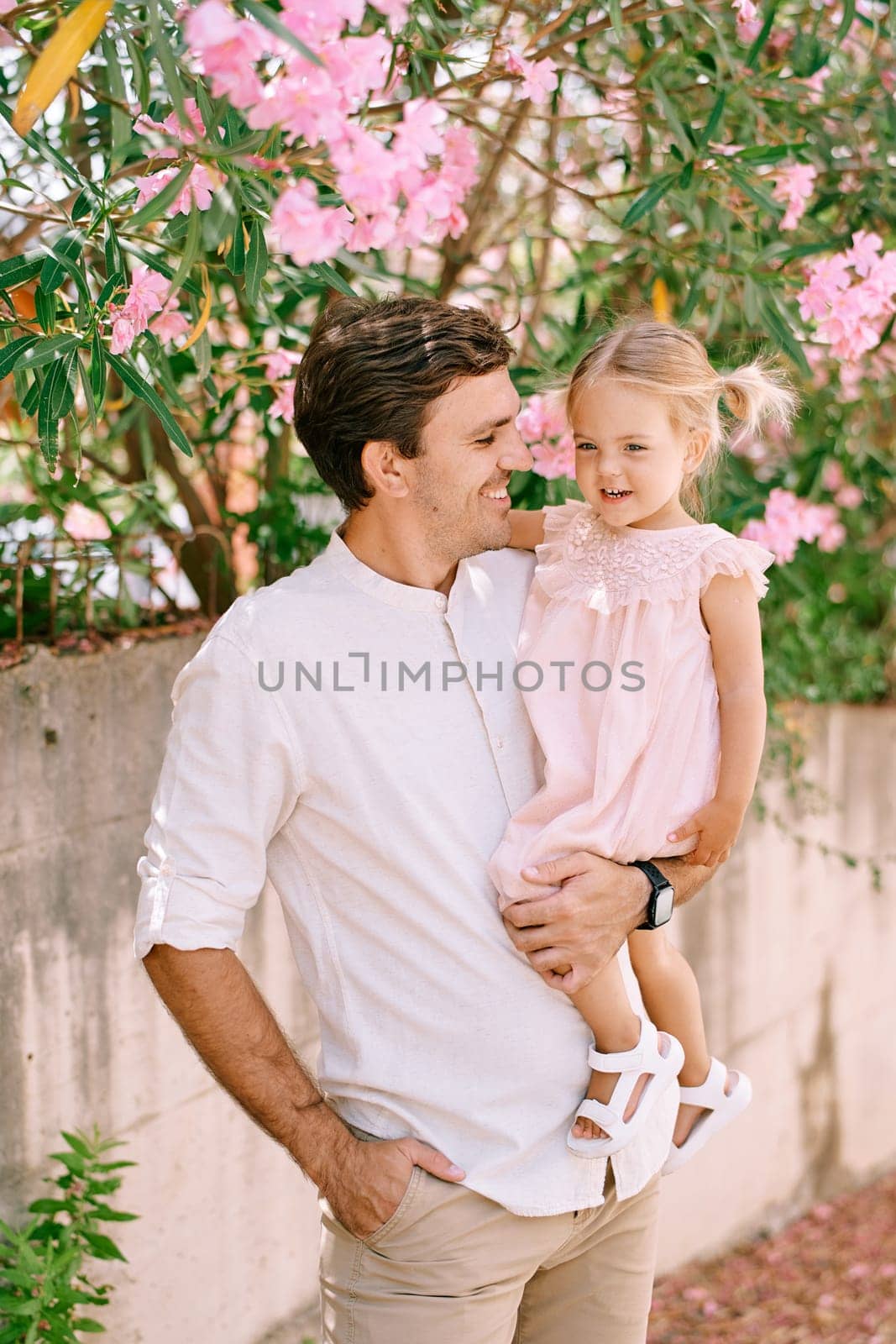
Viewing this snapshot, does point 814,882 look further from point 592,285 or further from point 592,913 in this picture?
point 592,913

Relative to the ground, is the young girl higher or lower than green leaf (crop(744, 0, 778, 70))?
lower

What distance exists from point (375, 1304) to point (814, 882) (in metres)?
2.74

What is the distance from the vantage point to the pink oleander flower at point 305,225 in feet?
4.18

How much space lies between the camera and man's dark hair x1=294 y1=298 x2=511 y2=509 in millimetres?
1891

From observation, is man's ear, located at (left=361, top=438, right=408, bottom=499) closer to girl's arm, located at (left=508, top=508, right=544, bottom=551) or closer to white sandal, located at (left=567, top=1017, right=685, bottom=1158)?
girl's arm, located at (left=508, top=508, right=544, bottom=551)

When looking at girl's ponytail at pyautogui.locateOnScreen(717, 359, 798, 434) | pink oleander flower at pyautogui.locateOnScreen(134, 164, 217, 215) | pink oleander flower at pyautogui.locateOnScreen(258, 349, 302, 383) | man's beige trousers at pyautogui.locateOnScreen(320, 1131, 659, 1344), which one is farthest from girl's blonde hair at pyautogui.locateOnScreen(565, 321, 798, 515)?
man's beige trousers at pyautogui.locateOnScreen(320, 1131, 659, 1344)

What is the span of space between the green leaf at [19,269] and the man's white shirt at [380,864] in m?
0.51

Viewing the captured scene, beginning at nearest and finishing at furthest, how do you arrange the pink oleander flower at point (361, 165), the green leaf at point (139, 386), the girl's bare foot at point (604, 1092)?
the pink oleander flower at point (361, 165)
the green leaf at point (139, 386)
the girl's bare foot at point (604, 1092)

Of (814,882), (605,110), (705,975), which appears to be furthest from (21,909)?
(814,882)

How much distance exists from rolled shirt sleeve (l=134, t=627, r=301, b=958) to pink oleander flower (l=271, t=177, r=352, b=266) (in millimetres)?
635

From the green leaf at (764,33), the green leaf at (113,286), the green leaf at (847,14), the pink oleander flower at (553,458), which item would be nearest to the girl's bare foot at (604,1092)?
the pink oleander flower at (553,458)

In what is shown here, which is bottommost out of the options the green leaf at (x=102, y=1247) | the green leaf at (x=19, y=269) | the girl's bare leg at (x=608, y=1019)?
the green leaf at (x=102, y=1247)

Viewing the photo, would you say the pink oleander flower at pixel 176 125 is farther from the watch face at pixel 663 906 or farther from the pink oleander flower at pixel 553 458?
the watch face at pixel 663 906

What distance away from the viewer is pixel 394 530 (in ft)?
6.41
